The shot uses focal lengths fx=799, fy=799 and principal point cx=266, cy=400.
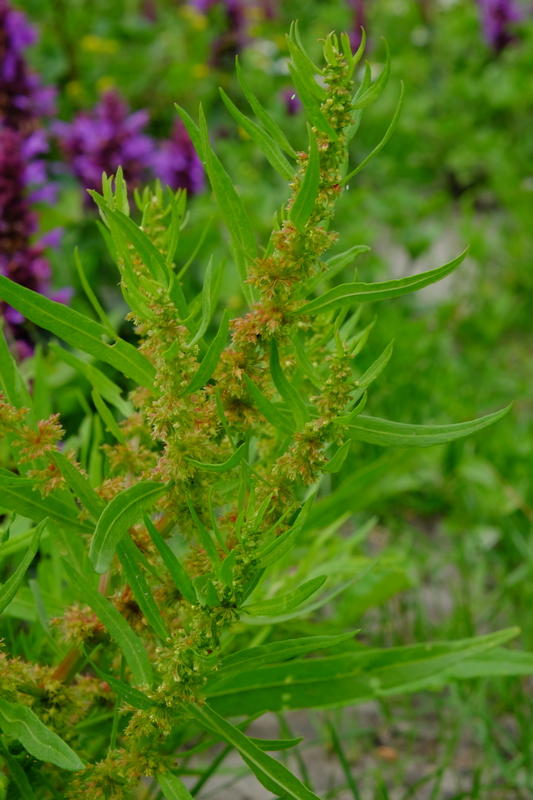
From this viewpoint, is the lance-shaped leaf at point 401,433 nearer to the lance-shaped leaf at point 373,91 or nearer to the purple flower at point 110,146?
the lance-shaped leaf at point 373,91

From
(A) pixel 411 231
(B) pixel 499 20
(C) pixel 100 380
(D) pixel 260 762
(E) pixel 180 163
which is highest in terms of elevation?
(B) pixel 499 20

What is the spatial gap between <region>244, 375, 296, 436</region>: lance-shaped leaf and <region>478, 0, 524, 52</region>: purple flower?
136 inches

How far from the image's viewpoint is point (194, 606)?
53 centimetres

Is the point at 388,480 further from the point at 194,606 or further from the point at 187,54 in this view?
the point at 187,54

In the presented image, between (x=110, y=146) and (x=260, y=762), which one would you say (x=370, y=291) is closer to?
(x=260, y=762)

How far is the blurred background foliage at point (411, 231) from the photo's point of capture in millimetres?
1323

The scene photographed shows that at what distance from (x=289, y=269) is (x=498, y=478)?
4.07 feet

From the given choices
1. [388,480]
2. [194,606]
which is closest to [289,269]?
[194,606]

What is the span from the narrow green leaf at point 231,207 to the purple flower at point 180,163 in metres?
→ 1.53

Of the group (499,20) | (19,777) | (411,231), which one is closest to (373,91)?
(19,777)

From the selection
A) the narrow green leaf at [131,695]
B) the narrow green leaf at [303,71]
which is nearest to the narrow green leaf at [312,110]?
the narrow green leaf at [303,71]

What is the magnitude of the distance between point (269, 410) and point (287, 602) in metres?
0.13

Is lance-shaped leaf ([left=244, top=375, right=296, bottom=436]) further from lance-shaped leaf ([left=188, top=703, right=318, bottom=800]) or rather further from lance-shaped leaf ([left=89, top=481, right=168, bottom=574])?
lance-shaped leaf ([left=188, top=703, right=318, bottom=800])

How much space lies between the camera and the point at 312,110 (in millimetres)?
487
